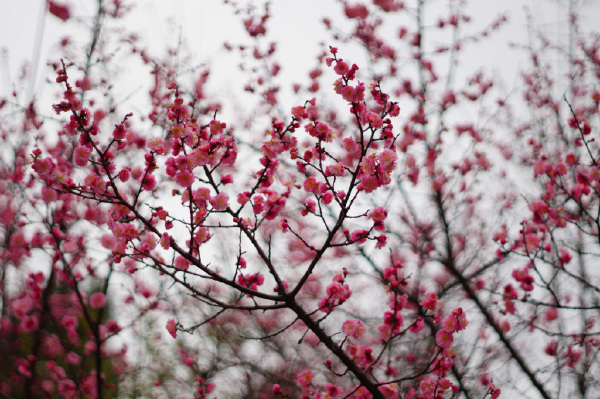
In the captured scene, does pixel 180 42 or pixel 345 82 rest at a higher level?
pixel 180 42

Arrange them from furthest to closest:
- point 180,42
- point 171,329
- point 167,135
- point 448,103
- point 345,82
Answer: point 448,103 → point 180,42 → point 167,135 → point 171,329 → point 345,82

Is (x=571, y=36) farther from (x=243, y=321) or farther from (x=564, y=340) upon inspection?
(x=243, y=321)

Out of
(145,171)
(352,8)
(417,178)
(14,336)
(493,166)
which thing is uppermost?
(352,8)

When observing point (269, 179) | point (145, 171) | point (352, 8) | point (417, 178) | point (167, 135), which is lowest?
point (145, 171)

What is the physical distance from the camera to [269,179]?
2.69 metres

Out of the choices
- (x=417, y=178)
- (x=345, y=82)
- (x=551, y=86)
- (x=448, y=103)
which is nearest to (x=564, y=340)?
(x=417, y=178)

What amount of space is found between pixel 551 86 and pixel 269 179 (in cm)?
651

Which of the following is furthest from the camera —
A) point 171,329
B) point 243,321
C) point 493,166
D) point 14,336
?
point 243,321

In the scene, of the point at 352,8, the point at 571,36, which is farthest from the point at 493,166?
the point at 352,8

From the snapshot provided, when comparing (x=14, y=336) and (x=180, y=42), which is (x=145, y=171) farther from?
(x=14, y=336)

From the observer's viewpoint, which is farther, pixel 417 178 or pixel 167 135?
pixel 417 178

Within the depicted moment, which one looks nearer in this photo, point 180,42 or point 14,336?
point 180,42

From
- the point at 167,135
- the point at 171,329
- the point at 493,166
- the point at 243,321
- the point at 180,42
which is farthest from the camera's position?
the point at 243,321

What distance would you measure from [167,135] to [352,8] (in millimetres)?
3863
